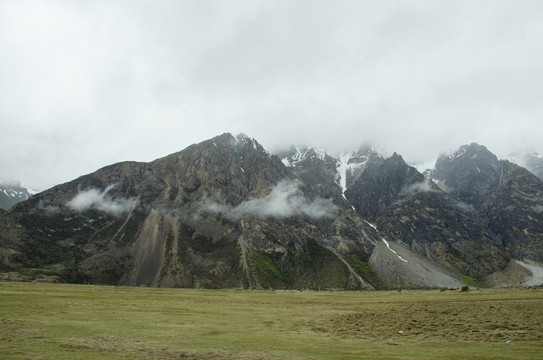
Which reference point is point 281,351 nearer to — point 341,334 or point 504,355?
point 341,334

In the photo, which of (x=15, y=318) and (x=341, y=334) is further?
(x=15, y=318)

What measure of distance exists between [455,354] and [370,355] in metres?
5.58

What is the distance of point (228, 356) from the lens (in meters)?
22.3

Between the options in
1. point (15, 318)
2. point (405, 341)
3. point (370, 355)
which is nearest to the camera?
point (370, 355)

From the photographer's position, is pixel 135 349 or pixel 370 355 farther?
pixel 135 349

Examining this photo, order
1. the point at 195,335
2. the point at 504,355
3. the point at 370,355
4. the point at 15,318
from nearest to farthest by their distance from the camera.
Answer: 1. the point at 504,355
2. the point at 370,355
3. the point at 195,335
4. the point at 15,318

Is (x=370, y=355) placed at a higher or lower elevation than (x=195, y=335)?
→ higher

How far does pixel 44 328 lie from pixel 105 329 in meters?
5.74

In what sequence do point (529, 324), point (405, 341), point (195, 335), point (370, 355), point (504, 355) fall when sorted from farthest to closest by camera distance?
point (529, 324) → point (195, 335) → point (405, 341) → point (370, 355) → point (504, 355)

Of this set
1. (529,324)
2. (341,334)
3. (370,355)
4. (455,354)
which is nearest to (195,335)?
(341,334)

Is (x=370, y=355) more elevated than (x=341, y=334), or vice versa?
(x=370, y=355)

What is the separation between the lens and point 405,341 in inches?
1064

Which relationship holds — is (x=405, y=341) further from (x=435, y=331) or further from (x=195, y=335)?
(x=195, y=335)

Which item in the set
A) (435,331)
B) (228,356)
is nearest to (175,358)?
(228,356)
